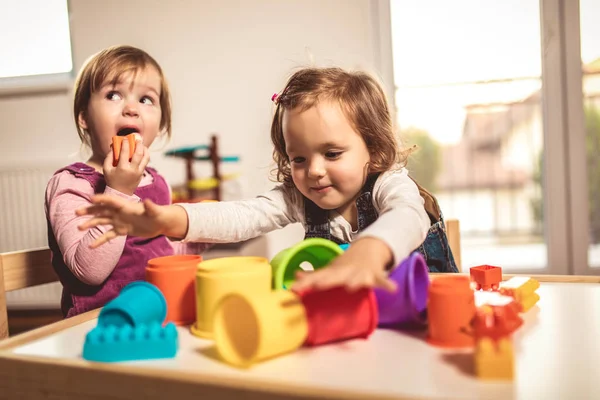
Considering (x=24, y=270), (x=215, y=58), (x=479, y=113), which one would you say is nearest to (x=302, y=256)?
(x=24, y=270)

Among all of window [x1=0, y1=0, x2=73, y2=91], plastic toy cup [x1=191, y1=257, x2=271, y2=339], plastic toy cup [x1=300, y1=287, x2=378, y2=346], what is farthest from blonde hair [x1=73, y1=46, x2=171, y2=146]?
window [x1=0, y1=0, x2=73, y2=91]

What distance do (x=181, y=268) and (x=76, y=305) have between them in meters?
0.43

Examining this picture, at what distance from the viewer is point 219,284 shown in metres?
0.47

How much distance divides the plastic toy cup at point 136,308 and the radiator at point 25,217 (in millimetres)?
2039

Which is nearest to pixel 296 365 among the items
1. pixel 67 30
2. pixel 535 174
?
pixel 67 30

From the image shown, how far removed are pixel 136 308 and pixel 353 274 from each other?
0.21 metres

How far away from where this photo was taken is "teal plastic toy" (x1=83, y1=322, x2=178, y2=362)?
42cm

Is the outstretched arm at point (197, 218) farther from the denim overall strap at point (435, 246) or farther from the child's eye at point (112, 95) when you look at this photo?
the child's eye at point (112, 95)

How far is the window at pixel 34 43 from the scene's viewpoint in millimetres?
2438

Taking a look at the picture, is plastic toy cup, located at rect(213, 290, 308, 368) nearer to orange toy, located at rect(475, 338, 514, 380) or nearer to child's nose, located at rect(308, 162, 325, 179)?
orange toy, located at rect(475, 338, 514, 380)

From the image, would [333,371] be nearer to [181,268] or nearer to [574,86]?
[181,268]

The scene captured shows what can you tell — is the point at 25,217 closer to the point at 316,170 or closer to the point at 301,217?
the point at 301,217

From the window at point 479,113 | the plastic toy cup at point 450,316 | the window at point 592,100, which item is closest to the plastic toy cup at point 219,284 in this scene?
the plastic toy cup at point 450,316

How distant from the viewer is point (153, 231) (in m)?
0.57
